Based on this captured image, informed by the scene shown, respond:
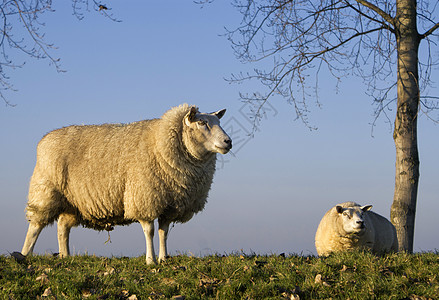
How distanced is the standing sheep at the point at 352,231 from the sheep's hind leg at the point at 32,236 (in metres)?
6.70

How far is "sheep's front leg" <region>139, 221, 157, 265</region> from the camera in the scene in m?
9.79

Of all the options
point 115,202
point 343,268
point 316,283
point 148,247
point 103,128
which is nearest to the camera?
point 316,283

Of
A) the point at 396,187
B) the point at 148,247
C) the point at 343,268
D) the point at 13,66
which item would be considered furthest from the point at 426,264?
the point at 13,66

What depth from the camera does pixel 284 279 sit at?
743 cm

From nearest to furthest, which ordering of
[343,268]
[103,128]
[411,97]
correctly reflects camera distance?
1. [343,268]
2. [103,128]
3. [411,97]

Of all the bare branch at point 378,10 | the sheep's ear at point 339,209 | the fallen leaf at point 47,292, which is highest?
the bare branch at point 378,10

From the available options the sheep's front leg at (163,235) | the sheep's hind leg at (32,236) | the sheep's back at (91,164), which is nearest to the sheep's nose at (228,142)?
the sheep's back at (91,164)

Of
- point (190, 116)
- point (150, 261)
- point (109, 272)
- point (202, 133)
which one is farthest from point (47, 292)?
point (190, 116)

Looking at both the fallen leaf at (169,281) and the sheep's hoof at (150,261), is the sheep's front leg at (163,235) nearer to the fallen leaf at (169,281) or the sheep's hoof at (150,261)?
the sheep's hoof at (150,261)

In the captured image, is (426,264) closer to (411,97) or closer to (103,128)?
(411,97)

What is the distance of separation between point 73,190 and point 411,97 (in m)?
8.67

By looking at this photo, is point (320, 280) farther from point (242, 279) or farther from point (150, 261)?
point (150, 261)

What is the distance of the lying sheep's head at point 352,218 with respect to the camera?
33.8 feet

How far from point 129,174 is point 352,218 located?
4.76 metres
